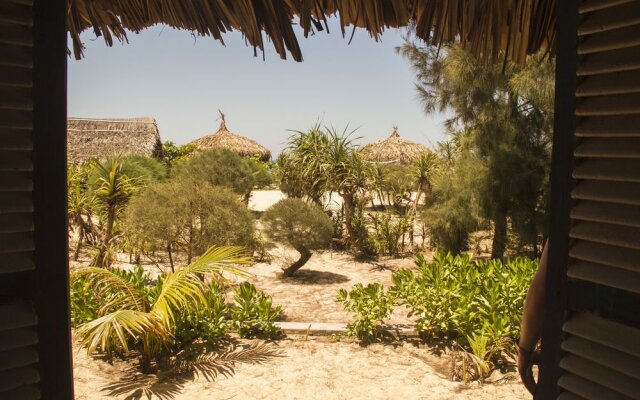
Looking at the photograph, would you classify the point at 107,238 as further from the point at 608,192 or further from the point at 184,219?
the point at 608,192

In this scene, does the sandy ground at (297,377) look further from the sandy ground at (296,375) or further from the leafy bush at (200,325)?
the leafy bush at (200,325)

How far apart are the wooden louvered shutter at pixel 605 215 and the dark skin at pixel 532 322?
0.94ft

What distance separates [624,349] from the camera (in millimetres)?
1102

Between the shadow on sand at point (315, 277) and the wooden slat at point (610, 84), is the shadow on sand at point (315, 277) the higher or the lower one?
the lower one

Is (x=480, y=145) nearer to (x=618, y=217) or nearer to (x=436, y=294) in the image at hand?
(x=436, y=294)

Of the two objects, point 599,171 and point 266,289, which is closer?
point 599,171

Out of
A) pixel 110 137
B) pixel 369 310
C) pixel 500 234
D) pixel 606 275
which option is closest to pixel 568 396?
pixel 606 275

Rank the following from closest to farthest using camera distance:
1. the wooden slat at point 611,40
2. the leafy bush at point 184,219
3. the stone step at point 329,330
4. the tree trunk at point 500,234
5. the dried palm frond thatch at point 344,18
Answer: the wooden slat at point 611,40
the dried palm frond thatch at point 344,18
the stone step at point 329,330
the leafy bush at point 184,219
the tree trunk at point 500,234

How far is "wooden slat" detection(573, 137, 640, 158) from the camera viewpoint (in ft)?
3.64

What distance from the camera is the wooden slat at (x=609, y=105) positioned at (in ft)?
3.63

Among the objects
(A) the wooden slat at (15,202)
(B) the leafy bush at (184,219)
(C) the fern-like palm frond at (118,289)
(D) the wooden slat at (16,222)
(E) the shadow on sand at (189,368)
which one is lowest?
(E) the shadow on sand at (189,368)

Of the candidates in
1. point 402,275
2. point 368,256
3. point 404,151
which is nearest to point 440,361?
point 402,275

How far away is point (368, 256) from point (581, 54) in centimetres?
1073

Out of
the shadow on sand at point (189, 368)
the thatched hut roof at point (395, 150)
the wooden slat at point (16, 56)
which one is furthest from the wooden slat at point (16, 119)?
the thatched hut roof at point (395, 150)
